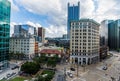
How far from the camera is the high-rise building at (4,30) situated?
7262cm

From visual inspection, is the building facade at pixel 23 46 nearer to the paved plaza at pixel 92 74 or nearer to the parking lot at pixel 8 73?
the paved plaza at pixel 92 74

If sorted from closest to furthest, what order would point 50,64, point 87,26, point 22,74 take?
point 22,74 → point 50,64 → point 87,26

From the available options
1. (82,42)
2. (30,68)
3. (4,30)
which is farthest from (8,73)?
(82,42)

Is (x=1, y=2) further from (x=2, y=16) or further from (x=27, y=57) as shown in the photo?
(x=27, y=57)

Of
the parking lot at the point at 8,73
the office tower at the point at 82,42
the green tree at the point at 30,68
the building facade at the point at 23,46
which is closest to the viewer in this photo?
the parking lot at the point at 8,73

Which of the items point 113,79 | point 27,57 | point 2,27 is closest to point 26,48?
point 27,57

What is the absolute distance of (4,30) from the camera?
75.2 m

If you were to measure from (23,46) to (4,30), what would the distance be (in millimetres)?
46053

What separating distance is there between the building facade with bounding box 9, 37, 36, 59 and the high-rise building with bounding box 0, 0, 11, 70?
40.3 m

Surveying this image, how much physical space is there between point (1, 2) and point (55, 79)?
4280 cm

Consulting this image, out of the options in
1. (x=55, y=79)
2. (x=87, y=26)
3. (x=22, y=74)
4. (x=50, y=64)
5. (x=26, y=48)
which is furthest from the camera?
(x=26, y=48)

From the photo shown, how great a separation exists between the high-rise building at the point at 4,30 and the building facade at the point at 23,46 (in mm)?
40304

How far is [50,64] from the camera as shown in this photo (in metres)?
78.6

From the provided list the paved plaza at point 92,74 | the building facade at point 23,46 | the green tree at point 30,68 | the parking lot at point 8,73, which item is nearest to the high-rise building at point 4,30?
the parking lot at point 8,73
